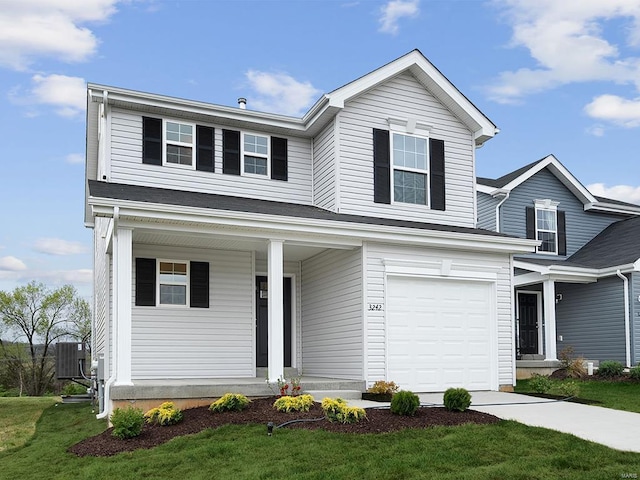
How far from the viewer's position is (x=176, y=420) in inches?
386

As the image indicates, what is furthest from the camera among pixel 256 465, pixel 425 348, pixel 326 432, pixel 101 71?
pixel 101 71

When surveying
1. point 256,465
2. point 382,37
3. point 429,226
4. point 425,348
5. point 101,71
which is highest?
point 382,37

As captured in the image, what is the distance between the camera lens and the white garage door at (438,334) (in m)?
13.6

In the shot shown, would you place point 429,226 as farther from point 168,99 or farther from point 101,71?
point 101,71

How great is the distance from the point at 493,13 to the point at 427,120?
127 inches

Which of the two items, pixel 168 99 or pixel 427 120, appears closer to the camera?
pixel 168 99

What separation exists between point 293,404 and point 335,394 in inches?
88.9

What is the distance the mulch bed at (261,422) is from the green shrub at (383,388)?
1.72 meters

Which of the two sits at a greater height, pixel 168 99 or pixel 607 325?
pixel 168 99

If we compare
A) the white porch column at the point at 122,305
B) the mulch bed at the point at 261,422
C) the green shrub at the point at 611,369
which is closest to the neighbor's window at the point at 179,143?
the white porch column at the point at 122,305

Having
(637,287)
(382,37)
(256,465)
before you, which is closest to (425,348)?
(256,465)

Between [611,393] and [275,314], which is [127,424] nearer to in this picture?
[275,314]

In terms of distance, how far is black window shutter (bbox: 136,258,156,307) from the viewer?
13.5 m

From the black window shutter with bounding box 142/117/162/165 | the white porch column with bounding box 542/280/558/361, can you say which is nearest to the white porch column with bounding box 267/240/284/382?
the black window shutter with bounding box 142/117/162/165
